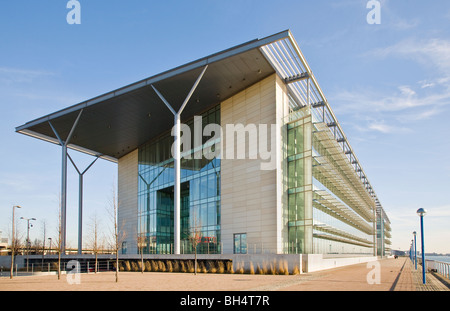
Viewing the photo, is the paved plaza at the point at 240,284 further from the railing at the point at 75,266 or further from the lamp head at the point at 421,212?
the railing at the point at 75,266

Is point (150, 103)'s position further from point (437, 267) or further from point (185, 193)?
point (437, 267)

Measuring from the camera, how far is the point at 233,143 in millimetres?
32750

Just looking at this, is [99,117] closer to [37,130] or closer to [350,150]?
[37,130]

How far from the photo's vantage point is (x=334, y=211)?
41.8m

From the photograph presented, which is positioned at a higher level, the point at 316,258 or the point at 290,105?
the point at 290,105

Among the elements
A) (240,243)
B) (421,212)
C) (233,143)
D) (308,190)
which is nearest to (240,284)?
(421,212)

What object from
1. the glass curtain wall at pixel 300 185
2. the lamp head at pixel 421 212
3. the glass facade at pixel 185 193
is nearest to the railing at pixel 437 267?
the lamp head at pixel 421 212

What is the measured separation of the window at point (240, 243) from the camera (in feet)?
99.0

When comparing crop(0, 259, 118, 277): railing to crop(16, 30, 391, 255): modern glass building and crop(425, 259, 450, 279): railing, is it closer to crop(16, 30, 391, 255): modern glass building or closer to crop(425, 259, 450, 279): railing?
crop(16, 30, 391, 255): modern glass building

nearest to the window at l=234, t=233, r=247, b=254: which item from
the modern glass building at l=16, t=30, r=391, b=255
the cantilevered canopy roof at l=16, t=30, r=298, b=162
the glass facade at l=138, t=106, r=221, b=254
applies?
the modern glass building at l=16, t=30, r=391, b=255

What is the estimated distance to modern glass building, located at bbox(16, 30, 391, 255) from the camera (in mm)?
28969

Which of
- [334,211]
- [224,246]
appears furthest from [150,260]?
[334,211]

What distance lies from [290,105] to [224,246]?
12.8 metres

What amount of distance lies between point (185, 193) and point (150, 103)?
949 cm
